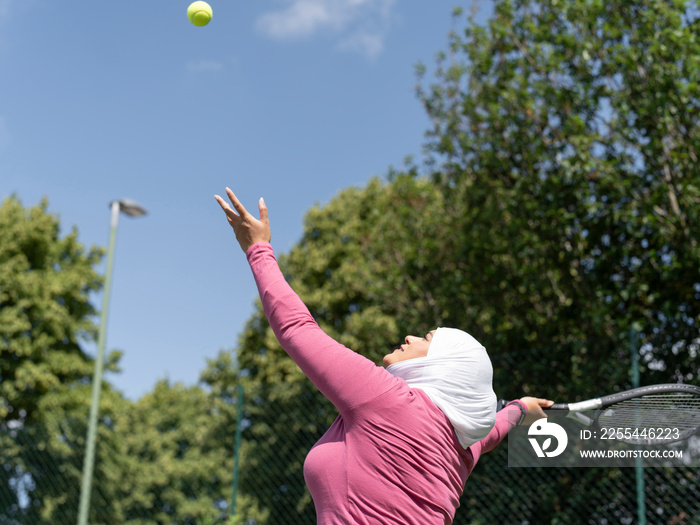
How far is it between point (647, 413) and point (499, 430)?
5.64ft

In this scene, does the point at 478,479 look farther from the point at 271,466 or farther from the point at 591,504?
the point at 271,466

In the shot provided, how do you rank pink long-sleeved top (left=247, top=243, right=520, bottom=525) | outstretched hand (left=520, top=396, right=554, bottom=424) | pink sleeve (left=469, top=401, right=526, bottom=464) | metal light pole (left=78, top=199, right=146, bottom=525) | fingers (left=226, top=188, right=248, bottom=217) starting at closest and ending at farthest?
pink long-sleeved top (left=247, top=243, right=520, bottom=525), fingers (left=226, top=188, right=248, bottom=217), pink sleeve (left=469, top=401, right=526, bottom=464), outstretched hand (left=520, top=396, right=554, bottom=424), metal light pole (left=78, top=199, right=146, bottom=525)

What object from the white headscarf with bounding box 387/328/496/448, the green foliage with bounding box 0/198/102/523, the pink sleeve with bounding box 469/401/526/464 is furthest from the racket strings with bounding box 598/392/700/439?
the green foliage with bounding box 0/198/102/523

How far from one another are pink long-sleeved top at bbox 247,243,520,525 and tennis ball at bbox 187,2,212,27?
2.54 m

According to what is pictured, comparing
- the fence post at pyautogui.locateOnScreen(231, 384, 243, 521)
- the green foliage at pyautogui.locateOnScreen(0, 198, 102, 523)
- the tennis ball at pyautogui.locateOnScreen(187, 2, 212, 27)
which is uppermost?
the green foliage at pyautogui.locateOnScreen(0, 198, 102, 523)

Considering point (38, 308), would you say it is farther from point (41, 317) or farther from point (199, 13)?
point (199, 13)

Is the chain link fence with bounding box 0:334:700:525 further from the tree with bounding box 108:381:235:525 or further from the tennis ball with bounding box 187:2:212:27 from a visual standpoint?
the tennis ball with bounding box 187:2:212:27

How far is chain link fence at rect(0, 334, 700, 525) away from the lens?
16.1ft

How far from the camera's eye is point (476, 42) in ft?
24.2

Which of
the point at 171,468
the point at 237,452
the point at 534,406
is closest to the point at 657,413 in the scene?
the point at 534,406

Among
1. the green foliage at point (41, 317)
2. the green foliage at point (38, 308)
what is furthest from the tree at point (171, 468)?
the green foliage at point (38, 308)

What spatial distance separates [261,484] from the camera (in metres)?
7.32

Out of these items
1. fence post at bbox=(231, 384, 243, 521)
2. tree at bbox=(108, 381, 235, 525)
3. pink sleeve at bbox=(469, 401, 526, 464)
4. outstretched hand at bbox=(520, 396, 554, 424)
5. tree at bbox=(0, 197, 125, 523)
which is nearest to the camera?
pink sleeve at bbox=(469, 401, 526, 464)

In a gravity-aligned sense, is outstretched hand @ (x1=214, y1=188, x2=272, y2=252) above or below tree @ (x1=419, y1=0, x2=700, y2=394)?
below
